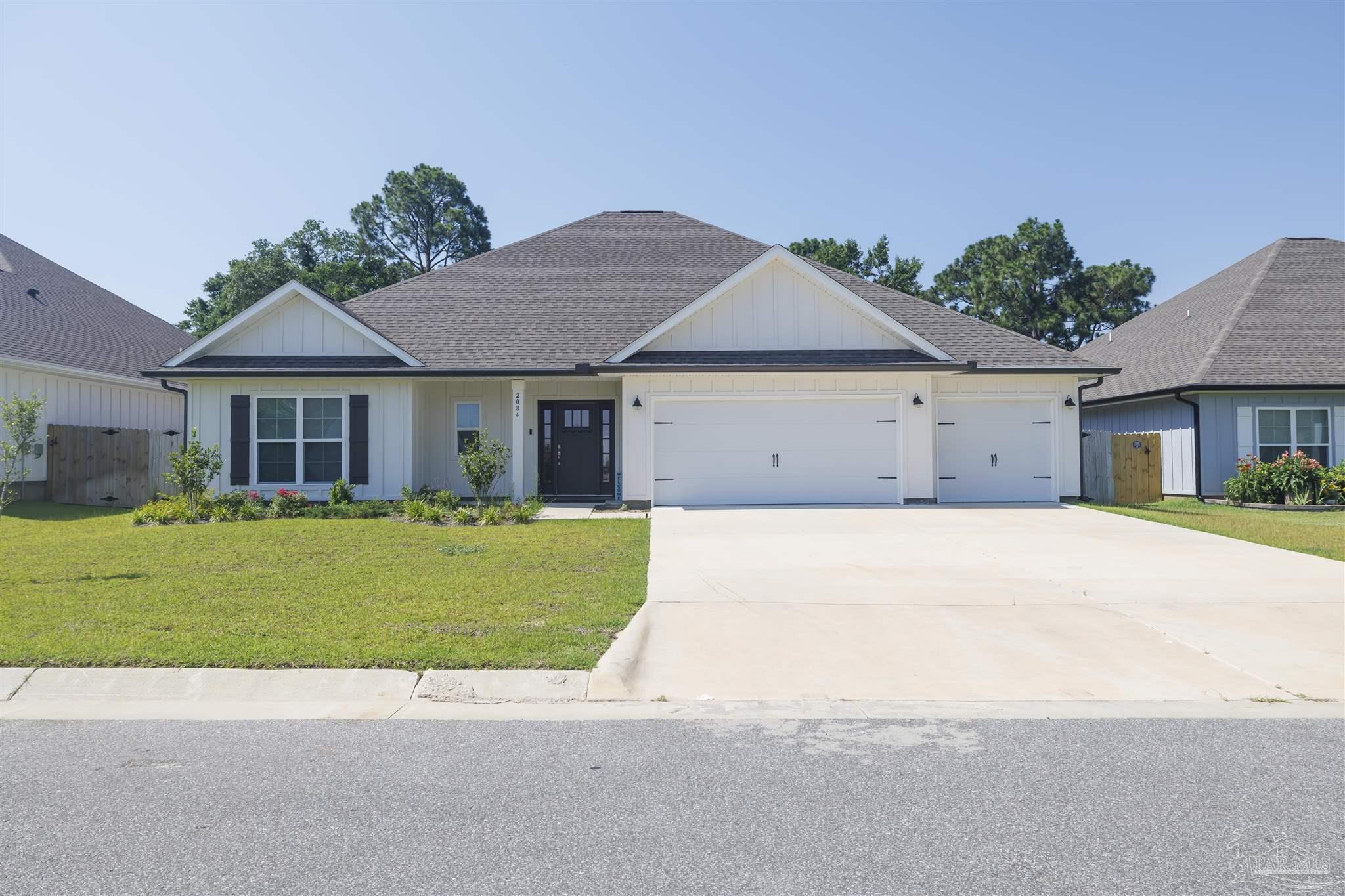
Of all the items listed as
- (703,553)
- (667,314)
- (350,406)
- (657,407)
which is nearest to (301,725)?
(703,553)

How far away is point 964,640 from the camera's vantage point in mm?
6648

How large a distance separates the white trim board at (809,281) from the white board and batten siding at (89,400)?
508 inches

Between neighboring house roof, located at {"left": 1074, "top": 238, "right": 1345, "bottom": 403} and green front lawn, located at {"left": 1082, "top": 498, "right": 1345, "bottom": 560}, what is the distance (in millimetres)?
3186

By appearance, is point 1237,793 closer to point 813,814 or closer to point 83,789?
point 813,814

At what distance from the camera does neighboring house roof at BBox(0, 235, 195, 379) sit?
19.3 m

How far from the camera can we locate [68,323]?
71.4ft

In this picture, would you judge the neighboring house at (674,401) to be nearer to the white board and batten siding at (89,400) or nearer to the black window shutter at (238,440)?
the black window shutter at (238,440)

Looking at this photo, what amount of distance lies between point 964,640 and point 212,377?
1551cm

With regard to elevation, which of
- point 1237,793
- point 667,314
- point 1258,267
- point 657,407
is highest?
point 1258,267

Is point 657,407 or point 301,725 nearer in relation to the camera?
point 301,725

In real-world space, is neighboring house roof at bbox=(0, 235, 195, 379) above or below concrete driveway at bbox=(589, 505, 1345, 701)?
above

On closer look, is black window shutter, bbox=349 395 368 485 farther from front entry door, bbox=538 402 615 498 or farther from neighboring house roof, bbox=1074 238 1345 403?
neighboring house roof, bbox=1074 238 1345 403

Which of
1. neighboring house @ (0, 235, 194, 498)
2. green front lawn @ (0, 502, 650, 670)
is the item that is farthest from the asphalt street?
neighboring house @ (0, 235, 194, 498)

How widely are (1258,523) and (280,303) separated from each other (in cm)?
1839
